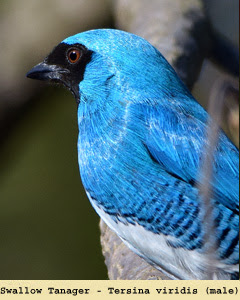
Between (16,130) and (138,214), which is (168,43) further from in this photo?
(16,130)

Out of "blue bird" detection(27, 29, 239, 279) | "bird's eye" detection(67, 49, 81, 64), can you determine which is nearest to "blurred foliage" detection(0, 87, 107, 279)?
"bird's eye" detection(67, 49, 81, 64)

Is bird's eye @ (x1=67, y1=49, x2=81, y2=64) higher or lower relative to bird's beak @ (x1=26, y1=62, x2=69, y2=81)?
higher

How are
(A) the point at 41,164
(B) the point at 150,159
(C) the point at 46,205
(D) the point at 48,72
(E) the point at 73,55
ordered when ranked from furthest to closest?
(A) the point at 41,164, (C) the point at 46,205, (D) the point at 48,72, (E) the point at 73,55, (B) the point at 150,159

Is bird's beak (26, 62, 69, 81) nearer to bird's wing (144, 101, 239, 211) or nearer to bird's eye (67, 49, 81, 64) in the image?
bird's eye (67, 49, 81, 64)

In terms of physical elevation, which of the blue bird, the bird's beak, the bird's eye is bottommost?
the blue bird

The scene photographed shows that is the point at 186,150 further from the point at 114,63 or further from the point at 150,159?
the point at 114,63

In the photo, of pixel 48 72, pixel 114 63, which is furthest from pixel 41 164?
pixel 114 63
